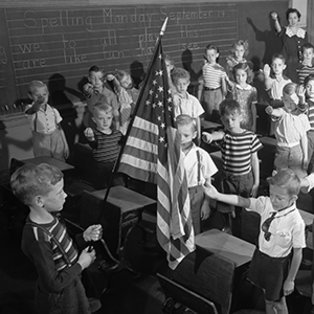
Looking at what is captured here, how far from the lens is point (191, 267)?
136 inches

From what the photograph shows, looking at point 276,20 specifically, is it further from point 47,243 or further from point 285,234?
point 47,243

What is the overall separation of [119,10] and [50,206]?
19.3 feet

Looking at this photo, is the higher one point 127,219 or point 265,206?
point 265,206

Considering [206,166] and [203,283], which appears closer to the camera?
[203,283]

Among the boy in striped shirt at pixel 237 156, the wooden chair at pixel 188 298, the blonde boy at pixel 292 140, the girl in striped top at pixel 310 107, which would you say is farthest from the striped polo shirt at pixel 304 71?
the wooden chair at pixel 188 298

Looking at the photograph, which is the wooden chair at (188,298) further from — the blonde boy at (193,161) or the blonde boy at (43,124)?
the blonde boy at (43,124)

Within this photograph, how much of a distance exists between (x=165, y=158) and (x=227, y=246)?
85 centimetres

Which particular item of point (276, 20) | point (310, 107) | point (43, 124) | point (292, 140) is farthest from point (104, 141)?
point (276, 20)

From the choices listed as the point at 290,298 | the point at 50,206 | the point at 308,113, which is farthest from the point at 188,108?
the point at 50,206

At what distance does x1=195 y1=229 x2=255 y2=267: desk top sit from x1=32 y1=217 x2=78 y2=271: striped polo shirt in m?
1.03

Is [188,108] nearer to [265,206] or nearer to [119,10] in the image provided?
[119,10]

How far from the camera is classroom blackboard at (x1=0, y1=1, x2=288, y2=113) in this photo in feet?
23.1

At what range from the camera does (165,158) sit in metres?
3.40

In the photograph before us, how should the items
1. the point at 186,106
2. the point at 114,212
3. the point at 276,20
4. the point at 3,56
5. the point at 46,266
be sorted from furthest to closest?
the point at 276,20
the point at 3,56
the point at 186,106
the point at 114,212
the point at 46,266
